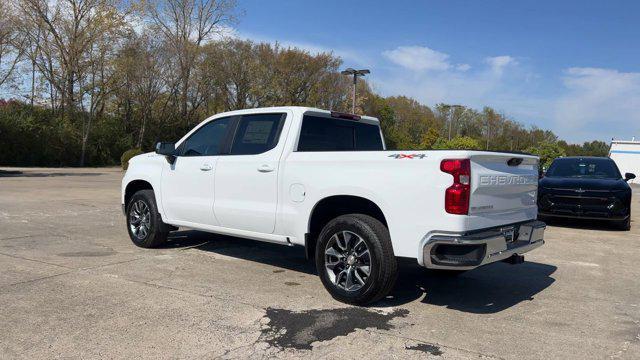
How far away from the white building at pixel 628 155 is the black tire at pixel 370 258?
61696mm

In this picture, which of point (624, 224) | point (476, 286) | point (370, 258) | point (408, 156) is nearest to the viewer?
point (408, 156)

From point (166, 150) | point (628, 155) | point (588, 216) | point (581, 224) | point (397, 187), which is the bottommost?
point (581, 224)

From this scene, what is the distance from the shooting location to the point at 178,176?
6.82 meters

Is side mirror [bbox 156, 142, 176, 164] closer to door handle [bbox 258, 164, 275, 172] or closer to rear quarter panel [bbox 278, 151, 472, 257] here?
door handle [bbox 258, 164, 275, 172]

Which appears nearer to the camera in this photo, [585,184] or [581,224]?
[585,184]

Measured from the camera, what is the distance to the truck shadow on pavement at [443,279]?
532 centimetres

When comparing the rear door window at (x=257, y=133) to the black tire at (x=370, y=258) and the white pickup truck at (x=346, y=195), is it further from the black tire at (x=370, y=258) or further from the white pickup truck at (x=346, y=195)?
the black tire at (x=370, y=258)

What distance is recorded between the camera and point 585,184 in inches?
423

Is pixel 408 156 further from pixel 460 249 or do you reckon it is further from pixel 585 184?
pixel 585 184

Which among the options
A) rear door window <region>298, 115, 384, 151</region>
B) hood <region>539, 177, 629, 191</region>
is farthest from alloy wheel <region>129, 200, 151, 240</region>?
hood <region>539, 177, 629, 191</region>

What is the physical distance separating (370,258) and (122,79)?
33.4 m

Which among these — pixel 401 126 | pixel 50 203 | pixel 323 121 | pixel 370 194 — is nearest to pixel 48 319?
pixel 370 194

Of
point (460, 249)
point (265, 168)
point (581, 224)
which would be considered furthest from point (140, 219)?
point (581, 224)

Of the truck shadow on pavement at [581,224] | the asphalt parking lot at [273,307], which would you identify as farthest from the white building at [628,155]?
the asphalt parking lot at [273,307]
